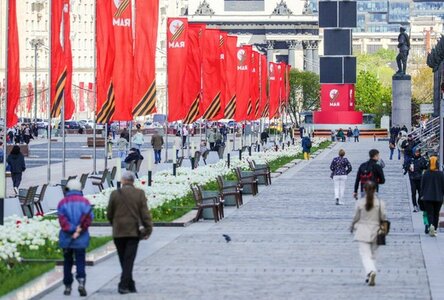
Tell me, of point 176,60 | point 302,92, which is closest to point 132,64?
point 176,60

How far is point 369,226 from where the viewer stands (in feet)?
69.5

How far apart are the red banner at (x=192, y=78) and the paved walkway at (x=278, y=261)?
48.7ft

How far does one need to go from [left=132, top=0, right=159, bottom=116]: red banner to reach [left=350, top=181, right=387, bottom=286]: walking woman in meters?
21.2

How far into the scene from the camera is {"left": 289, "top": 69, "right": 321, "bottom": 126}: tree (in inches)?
5802

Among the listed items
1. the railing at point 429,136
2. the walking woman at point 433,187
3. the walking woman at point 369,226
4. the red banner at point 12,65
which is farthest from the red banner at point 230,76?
the walking woman at point 369,226

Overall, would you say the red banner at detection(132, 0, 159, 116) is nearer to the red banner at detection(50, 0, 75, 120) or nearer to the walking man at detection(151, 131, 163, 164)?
the red banner at detection(50, 0, 75, 120)

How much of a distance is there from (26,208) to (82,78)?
4862 inches

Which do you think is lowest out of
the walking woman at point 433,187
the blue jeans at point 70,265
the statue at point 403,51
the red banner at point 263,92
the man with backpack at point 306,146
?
the man with backpack at point 306,146

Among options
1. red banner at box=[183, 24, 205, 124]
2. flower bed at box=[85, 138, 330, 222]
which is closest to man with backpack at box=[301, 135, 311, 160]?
red banner at box=[183, 24, 205, 124]

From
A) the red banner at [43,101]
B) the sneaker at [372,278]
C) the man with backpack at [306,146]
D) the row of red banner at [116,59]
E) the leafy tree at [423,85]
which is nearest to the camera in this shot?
the sneaker at [372,278]

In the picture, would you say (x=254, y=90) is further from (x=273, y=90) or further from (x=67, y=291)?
(x=67, y=291)

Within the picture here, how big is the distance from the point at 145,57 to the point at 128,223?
22.5 m

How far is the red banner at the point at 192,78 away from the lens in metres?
51.0

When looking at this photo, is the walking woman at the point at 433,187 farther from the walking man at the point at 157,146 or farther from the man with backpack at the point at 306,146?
the man with backpack at the point at 306,146
